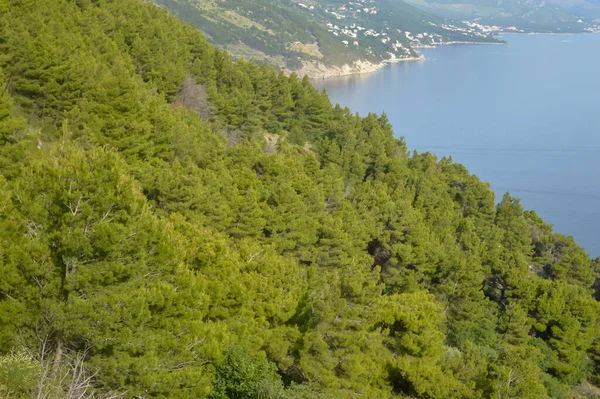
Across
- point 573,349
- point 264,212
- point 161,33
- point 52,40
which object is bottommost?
point 573,349

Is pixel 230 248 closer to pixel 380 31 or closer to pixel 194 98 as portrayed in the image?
pixel 194 98

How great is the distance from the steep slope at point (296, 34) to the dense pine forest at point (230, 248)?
8009 centimetres

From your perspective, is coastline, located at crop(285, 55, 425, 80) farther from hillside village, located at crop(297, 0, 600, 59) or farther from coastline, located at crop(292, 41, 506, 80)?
hillside village, located at crop(297, 0, 600, 59)

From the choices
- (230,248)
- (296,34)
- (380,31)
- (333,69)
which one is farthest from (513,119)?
(380,31)

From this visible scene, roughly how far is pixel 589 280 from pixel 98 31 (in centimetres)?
2599

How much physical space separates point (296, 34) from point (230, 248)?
392 ft

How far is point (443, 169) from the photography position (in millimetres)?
34219

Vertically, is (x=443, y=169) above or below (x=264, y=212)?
above

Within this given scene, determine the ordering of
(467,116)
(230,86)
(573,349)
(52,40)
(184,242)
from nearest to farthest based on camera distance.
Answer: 1. (184,242)
2. (52,40)
3. (573,349)
4. (230,86)
5. (467,116)

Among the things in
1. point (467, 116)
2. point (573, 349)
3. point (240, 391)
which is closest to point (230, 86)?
point (573, 349)

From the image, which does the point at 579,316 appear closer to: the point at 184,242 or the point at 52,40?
the point at 184,242

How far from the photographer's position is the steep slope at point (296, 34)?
362 ft

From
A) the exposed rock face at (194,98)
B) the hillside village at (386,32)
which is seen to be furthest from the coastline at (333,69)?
the exposed rock face at (194,98)

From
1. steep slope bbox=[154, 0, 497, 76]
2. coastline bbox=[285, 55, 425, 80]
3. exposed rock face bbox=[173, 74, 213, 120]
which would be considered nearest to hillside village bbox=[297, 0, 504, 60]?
steep slope bbox=[154, 0, 497, 76]
